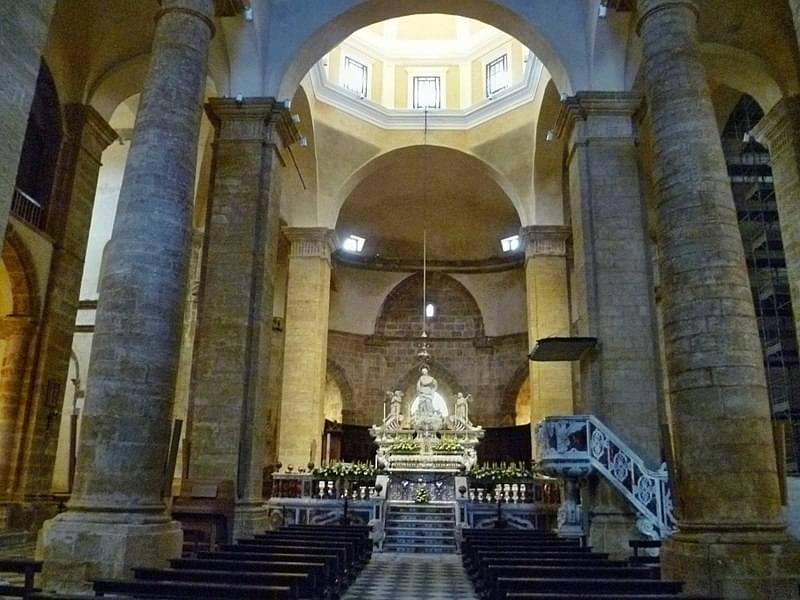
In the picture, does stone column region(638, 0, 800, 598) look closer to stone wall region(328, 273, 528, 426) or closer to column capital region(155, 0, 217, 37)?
column capital region(155, 0, 217, 37)

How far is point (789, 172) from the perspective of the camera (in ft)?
42.2

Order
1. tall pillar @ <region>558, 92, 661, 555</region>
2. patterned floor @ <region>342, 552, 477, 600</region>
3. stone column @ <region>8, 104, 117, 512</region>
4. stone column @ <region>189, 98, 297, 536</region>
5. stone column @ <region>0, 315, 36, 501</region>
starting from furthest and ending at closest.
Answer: stone column @ <region>8, 104, 117, 512</region>
stone column @ <region>0, 315, 36, 501</region>
stone column @ <region>189, 98, 297, 536</region>
tall pillar @ <region>558, 92, 661, 555</region>
patterned floor @ <region>342, 552, 477, 600</region>

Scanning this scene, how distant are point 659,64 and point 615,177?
14.1ft

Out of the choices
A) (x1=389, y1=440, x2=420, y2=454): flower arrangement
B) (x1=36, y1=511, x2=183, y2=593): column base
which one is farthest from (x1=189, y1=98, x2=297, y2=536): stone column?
(x1=389, y1=440, x2=420, y2=454): flower arrangement

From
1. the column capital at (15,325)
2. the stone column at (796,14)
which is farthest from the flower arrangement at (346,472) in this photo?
the stone column at (796,14)

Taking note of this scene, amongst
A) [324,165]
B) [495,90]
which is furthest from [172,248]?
[495,90]

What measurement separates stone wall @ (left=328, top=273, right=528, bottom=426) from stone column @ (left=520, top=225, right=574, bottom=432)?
6.88m

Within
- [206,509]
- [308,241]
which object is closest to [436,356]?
[308,241]

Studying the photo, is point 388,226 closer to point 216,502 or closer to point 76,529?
point 216,502

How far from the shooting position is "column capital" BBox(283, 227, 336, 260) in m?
20.3

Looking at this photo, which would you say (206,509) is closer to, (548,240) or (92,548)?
(92,548)

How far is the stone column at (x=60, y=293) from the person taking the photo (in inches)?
511

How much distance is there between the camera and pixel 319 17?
1380 cm

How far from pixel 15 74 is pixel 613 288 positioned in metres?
9.35
